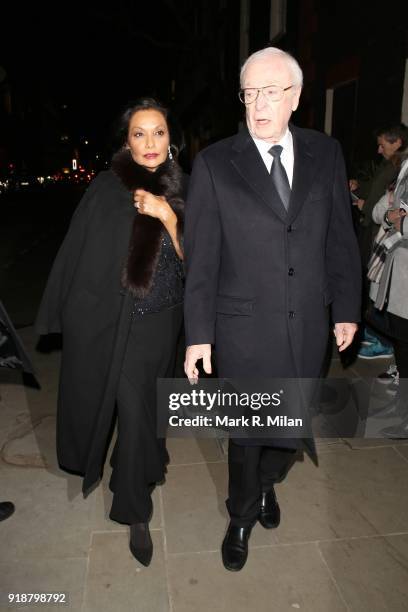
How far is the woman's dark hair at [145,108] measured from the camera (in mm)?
2605

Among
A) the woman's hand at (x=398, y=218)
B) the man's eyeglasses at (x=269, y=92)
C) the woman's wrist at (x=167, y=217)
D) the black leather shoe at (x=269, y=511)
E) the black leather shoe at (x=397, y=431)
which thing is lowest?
the black leather shoe at (x=397, y=431)

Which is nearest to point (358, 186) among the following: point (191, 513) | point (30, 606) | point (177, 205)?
point (177, 205)

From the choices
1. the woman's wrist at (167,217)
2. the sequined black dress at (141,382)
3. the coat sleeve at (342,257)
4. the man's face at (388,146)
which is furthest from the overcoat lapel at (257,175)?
the man's face at (388,146)

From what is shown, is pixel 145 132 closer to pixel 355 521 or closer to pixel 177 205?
pixel 177 205

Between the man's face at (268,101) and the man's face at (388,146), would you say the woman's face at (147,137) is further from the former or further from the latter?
the man's face at (388,146)

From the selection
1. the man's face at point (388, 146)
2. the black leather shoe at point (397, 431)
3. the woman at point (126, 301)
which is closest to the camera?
the woman at point (126, 301)

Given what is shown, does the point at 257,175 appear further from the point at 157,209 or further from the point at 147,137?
the point at 147,137

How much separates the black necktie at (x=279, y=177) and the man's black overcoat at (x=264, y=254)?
1.4 inches

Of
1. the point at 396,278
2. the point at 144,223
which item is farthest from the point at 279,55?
the point at 396,278

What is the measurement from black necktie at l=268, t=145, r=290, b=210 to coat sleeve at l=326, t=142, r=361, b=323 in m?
0.24

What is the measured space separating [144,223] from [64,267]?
0.48 metres

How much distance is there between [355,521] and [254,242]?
1.66 meters

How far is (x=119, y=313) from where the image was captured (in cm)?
262

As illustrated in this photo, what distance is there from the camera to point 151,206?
2.54 m
